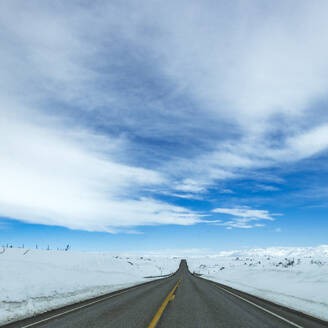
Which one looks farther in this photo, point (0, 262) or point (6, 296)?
point (0, 262)

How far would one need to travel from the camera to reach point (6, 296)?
13.4m

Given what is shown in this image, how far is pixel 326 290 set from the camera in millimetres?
13828

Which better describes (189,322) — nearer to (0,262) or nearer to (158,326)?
(158,326)

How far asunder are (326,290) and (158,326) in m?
11.0

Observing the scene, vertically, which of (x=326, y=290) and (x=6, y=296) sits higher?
(x=326, y=290)

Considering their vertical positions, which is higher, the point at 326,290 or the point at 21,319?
the point at 326,290

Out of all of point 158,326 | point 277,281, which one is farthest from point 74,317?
point 277,281

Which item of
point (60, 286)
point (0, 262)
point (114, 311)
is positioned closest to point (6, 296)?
point (60, 286)

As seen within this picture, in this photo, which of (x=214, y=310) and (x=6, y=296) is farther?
(x=6, y=296)

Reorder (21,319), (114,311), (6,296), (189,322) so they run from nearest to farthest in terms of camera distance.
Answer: (189,322) < (21,319) < (114,311) < (6,296)

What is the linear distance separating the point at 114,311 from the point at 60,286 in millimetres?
11131

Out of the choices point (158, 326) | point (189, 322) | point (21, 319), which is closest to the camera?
point (158, 326)

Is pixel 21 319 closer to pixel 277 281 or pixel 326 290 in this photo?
pixel 326 290

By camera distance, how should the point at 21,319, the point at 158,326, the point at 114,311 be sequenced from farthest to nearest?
1. the point at 114,311
2. the point at 21,319
3. the point at 158,326
